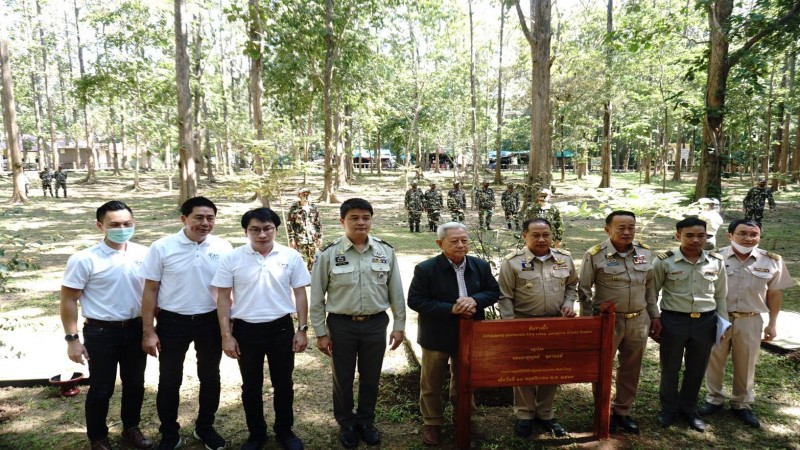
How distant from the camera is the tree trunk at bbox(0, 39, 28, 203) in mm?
16766

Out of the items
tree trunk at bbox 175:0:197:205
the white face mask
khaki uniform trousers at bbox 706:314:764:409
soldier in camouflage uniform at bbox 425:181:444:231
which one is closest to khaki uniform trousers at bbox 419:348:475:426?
khaki uniform trousers at bbox 706:314:764:409

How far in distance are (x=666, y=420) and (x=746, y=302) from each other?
3.49 feet

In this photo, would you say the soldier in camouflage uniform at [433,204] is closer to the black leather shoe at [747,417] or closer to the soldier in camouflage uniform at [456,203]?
the soldier in camouflage uniform at [456,203]

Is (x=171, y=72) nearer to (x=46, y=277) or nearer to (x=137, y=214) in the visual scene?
(x=137, y=214)

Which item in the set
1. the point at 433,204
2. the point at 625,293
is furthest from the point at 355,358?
the point at 433,204

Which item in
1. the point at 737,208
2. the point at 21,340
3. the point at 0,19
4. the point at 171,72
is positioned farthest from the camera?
the point at 171,72

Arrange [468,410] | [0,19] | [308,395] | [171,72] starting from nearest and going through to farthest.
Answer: [468,410] < [308,395] < [0,19] < [171,72]

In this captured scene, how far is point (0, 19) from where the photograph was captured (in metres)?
16.5

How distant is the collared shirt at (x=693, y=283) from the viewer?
3398 mm

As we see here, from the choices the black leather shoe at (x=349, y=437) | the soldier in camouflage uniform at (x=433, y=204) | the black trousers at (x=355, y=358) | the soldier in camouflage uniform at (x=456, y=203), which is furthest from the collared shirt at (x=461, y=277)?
the soldier in camouflage uniform at (x=433, y=204)

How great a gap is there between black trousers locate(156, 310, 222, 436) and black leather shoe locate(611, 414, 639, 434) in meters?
2.83

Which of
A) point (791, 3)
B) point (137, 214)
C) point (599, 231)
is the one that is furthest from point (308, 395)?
point (137, 214)

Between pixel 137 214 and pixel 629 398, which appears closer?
pixel 629 398

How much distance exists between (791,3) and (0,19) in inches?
875
